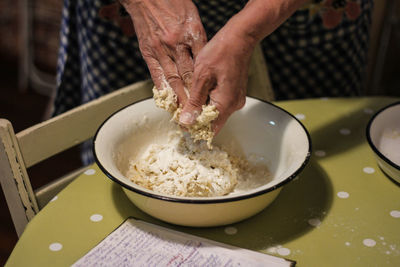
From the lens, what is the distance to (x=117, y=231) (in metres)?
0.86

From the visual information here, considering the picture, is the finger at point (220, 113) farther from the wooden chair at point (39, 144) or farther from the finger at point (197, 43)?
the wooden chair at point (39, 144)

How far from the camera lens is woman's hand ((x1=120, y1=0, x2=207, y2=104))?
3.06 ft

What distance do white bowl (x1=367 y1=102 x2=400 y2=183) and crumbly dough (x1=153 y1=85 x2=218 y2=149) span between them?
368 mm

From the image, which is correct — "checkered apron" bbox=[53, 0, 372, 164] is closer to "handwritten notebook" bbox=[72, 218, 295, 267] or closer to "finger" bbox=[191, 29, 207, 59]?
"finger" bbox=[191, 29, 207, 59]

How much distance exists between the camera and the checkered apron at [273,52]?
147 centimetres

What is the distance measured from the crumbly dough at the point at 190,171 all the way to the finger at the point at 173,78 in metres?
0.11

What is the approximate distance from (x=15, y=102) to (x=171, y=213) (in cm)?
240

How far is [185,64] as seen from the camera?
93cm

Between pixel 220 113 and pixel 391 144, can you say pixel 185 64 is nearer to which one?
pixel 220 113

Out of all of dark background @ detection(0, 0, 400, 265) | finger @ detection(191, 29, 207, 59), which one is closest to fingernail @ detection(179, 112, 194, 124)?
finger @ detection(191, 29, 207, 59)

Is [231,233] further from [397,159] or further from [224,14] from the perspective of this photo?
[224,14]

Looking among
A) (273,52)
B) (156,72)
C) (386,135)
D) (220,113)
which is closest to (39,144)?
→ (156,72)

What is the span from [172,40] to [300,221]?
445 millimetres

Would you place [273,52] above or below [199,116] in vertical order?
below
